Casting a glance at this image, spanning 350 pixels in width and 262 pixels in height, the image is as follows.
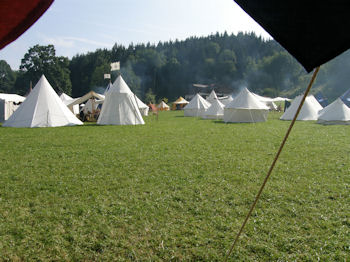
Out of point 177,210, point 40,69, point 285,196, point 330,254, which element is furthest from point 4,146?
point 40,69

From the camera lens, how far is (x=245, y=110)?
56.2ft

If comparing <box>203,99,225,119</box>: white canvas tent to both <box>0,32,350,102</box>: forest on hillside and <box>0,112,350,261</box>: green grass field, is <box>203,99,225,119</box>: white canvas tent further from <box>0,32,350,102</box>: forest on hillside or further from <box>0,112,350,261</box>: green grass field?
<box>0,32,350,102</box>: forest on hillside

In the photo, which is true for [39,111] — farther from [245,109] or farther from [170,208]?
[170,208]

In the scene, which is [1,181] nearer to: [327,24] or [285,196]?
[285,196]

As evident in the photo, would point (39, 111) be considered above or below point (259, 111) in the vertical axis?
below

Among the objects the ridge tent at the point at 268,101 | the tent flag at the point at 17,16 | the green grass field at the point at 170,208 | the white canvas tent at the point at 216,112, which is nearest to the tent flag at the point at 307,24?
the tent flag at the point at 17,16

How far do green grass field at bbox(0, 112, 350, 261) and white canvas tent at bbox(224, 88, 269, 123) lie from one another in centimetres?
1057

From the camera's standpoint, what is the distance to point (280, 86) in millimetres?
78250

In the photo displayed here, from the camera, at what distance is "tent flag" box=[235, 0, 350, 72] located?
3.76ft

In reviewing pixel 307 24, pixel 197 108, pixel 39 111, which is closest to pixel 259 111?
pixel 197 108

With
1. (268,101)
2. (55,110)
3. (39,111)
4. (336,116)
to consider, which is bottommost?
(39,111)

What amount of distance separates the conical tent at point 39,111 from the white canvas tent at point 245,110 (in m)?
10.4

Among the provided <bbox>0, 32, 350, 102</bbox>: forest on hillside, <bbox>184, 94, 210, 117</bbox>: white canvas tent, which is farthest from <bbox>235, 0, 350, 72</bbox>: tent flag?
<bbox>0, 32, 350, 102</bbox>: forest on hillside

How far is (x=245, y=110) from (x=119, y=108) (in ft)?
27.3
